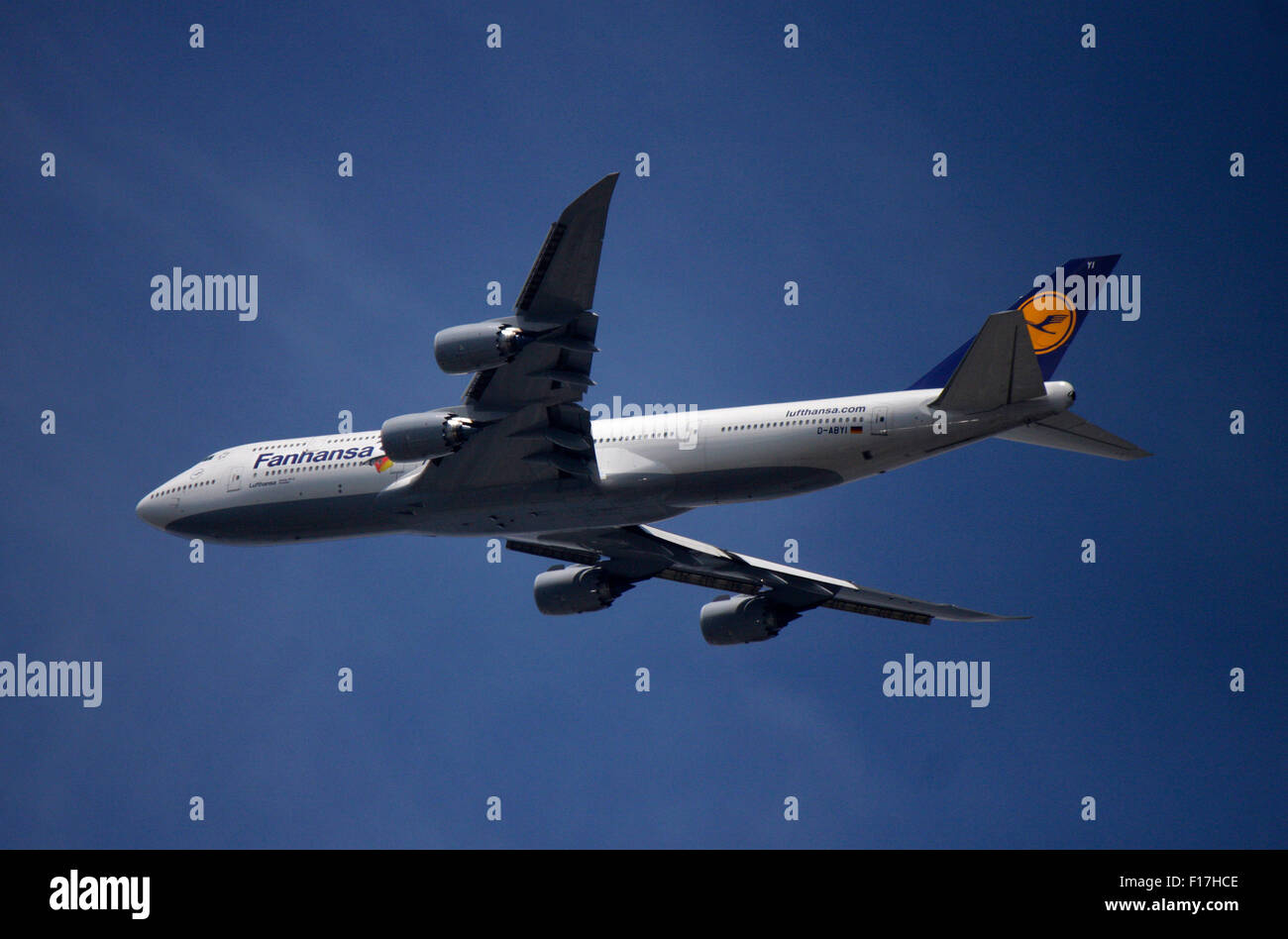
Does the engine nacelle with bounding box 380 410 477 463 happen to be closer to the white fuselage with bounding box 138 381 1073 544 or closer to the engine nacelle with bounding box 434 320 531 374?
the white fuselage with bounding box 138 381 1073 544

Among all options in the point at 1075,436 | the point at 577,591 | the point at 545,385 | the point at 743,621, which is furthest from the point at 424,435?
the point at 1075,436

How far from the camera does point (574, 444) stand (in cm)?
3241

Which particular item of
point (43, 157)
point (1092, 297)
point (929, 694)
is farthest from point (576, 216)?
point (43, 157)

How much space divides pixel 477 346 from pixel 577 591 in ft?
40.0

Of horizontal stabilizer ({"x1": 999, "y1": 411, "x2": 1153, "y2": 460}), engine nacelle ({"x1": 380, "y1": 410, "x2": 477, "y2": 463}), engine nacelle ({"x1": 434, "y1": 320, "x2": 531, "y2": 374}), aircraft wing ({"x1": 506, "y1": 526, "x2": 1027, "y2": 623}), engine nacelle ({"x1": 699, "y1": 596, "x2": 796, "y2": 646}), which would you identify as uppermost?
engine nacelle ({"x1": 434, "y1": 320, "x2": 531, "y2": 374})

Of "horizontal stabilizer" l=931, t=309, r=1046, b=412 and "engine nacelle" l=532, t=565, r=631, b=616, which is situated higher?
"horizontal stabilizer" l=931, t=309, r=1046, b=412

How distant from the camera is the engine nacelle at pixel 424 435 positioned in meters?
32.1

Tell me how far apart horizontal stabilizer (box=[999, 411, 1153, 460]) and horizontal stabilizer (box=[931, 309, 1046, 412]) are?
0.91m

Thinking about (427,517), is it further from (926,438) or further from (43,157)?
(43,157)

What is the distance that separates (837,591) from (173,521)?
19.1 m

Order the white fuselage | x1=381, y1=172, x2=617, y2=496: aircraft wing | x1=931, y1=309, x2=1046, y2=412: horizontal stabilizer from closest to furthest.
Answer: x1=381, y1=172, x2=617, y2=496: aircraft wing < x1=931, y1=309, x2=1046, y2=412: horizontal stabilizer < the white fuselage

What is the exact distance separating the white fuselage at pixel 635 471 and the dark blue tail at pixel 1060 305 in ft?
9.70

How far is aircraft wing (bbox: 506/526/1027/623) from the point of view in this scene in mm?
39188

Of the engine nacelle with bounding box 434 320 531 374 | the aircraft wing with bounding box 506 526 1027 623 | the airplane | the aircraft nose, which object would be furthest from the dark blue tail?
the aircraft nose
